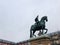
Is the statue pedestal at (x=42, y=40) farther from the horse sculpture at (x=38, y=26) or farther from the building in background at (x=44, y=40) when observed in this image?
the horse sculpture at (x=38, y=26)

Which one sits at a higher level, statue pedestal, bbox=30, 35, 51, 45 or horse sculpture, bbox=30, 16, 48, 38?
horse sculpture, bbox=30, 16, 48, 38

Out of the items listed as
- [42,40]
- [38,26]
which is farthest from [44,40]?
[38,26]

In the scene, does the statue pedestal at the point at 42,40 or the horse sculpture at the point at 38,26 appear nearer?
the statue pedestal at the point at 42,40

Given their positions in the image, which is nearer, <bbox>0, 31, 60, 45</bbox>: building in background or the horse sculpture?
<bbox>0, 31, 60, 45</bbox>: building in background

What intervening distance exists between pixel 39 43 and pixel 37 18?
8.22 ft

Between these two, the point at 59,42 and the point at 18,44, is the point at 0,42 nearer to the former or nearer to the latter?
the point at 18,44

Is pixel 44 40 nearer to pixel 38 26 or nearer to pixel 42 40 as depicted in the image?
pixel 42 40

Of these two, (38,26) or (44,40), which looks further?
(38,26)

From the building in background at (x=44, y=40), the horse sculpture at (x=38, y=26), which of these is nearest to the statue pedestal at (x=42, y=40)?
the building in background at (x=44, y=40)

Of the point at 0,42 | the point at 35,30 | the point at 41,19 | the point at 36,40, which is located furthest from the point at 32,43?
the point at 0,42

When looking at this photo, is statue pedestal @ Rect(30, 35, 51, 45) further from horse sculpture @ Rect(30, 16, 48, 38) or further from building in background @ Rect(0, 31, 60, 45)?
horse sculpture @ Rect(30, 16, 48, 38)

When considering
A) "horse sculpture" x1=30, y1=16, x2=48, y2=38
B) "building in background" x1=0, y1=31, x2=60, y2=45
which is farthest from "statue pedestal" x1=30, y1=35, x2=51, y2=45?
"horse sculpture" x1=30, y1=16, x2=48, y2=38

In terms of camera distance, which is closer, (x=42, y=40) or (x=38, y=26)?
(x=42, y=40)

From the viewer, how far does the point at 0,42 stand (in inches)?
899
